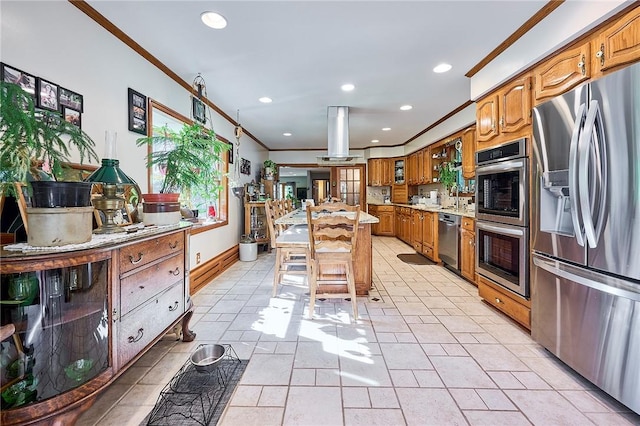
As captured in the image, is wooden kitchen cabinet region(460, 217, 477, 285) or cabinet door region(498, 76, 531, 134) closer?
cabinet door region(498, 76, 531, 134)

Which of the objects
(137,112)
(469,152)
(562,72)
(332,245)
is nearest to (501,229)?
(562,72)

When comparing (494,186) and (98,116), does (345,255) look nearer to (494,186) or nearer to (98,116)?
(494,186)

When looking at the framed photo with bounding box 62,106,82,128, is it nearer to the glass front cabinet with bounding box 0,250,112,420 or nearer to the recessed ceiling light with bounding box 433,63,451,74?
the glass front cabinet with bounding box 0,250,112,420

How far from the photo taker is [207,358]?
5.97 ft

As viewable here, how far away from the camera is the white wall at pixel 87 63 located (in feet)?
5.09

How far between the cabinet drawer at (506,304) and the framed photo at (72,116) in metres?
3.58

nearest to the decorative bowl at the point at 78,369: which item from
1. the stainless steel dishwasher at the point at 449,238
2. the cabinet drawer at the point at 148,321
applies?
the cabinet drawer at the point at 148,321

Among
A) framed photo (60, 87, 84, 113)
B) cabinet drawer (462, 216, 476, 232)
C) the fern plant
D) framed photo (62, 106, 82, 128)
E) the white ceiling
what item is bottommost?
cabinet drawer (462, 216, 476, 232)

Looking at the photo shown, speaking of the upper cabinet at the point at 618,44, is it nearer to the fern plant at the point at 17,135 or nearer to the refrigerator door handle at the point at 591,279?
the refrigerator door handle at the point at 591,279

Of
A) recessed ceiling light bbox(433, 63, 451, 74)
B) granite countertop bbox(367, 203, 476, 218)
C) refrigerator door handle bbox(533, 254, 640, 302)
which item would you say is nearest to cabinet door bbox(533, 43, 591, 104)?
recessed ceiling light bbox(433, 63, 451, 74)

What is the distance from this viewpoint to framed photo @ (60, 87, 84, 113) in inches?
69.4

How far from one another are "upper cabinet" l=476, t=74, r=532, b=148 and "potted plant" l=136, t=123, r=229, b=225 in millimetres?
2526

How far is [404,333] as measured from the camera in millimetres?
2312

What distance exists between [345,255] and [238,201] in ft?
10.8
